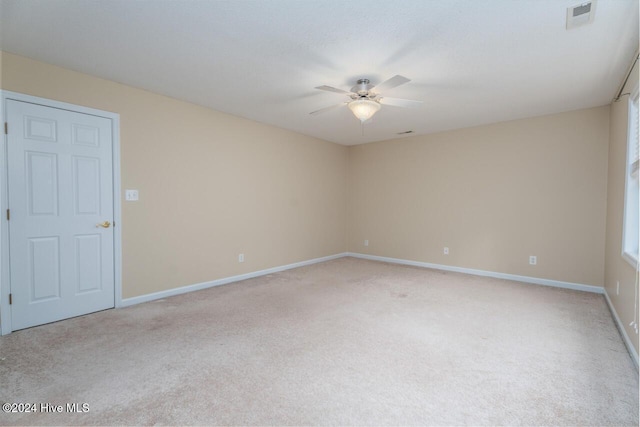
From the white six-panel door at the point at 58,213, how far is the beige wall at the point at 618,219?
15.7 ft

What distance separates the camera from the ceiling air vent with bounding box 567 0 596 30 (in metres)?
1.97

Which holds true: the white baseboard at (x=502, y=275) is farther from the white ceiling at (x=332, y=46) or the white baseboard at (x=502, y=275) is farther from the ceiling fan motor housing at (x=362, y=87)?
the ceiling fan motor housing at (x=362, y=87)

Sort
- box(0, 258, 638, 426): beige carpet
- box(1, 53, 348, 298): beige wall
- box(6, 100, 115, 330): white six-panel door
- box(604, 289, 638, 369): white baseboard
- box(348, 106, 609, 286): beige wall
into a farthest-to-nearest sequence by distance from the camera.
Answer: box(348, 106, 609, 286): beige wall < box(1, 53, 348, 298): beige wall < box(6, 100, 115, 330): white six-panel door < box(604, 289, 638, 369): white baseboard < box(0, 258, 638, 426): beige carpet

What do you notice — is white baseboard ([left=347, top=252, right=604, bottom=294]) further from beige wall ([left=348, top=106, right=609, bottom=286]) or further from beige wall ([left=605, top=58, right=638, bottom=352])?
beige wall ([left=605, top=58, right=638, bottom=352])

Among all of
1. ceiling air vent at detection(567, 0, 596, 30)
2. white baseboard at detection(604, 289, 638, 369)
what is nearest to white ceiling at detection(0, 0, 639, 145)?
ceiling air vent at detection(567, 0, 596, 30)

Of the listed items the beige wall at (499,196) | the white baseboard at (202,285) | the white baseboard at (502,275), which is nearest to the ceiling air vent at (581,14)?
the beige wall at (499,196)

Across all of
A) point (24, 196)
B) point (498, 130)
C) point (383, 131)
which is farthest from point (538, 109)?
point (24, 196)

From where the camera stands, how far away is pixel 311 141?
5777 millimetres

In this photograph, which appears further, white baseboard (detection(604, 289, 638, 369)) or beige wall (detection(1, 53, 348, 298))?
beige wall (detection(1, 53, 348, 298))

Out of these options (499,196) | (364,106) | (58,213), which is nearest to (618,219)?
(499,196)

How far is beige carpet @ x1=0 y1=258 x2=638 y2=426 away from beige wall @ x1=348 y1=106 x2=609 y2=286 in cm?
96

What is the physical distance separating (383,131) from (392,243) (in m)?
2.15

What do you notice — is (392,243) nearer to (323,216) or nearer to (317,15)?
(323,216)

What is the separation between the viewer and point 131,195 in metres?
3.47
